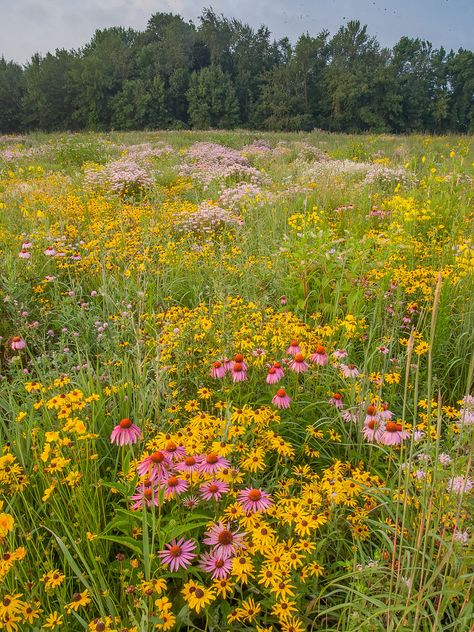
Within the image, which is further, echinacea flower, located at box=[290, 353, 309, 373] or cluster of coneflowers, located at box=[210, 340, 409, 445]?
echinacea flower, located at box=[290, 353, 309, 373]

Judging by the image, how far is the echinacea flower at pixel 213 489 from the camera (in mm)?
1140

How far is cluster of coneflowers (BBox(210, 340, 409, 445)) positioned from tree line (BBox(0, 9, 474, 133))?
36.3m

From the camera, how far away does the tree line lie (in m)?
36.9

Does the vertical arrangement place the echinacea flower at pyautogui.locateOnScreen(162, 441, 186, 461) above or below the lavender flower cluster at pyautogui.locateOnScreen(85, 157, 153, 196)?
below

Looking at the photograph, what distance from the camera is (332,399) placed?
1.66m

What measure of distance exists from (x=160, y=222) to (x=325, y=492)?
3.56 metres

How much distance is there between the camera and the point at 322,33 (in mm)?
45500

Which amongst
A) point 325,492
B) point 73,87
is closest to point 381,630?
point 325,492

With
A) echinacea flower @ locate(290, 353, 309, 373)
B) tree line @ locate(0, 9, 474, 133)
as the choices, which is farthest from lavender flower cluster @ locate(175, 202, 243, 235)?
tree line @ locate(0, 9, 474, 133)

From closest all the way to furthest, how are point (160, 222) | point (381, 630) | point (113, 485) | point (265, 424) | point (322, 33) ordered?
point (381, 630), point (113, 485), point (265, 424), point (160, 222), point (322, 33)

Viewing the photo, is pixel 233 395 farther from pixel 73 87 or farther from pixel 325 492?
pixel 73 87

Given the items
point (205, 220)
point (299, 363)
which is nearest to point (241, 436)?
point (299, 363)

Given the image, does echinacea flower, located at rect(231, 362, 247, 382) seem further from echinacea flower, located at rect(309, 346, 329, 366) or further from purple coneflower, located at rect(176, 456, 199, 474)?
purple coneflower, located at rect(176, 456, 199, 474)

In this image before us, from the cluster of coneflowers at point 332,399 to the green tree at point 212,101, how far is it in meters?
38.1
